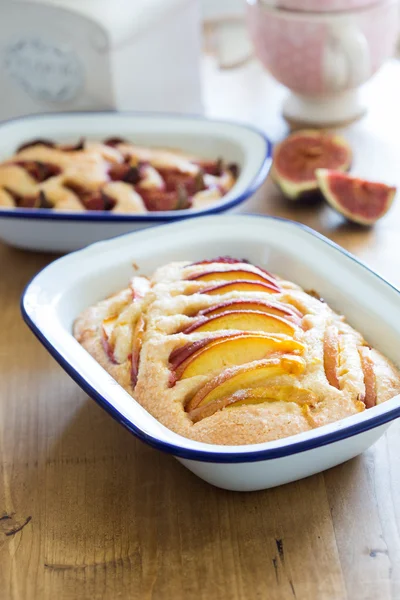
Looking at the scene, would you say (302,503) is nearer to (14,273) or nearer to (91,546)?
(91,546)

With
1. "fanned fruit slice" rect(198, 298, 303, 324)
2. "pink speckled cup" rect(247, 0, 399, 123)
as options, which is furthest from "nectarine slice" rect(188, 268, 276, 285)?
"pink speckled cup" rect(247, 0, 399, 123)

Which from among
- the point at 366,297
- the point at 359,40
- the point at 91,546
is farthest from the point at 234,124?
the point at 91,546

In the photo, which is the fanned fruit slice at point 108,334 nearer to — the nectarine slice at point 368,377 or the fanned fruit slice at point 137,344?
the fanned fruit slice at point 137,344

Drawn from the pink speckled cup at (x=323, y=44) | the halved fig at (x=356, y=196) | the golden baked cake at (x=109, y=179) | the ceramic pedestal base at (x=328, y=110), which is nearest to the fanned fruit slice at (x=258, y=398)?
the golden baked cake at (x=109, y=179)

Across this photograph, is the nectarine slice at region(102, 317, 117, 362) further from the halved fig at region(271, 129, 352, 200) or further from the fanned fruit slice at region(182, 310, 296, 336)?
the halved fig at region(271, 129, 352, 200)

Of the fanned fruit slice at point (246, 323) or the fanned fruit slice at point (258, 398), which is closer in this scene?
the fanned fruit slice at point (258, 398)
